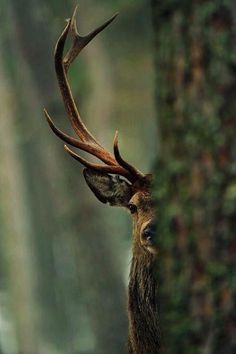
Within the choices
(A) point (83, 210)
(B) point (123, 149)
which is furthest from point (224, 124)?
(B) point (123, 149)

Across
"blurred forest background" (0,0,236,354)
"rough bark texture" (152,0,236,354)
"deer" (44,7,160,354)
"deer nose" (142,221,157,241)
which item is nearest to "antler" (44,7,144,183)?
"deer" (44,7,160,354)

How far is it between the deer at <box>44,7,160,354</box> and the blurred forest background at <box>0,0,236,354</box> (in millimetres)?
2402

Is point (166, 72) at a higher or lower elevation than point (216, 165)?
higher

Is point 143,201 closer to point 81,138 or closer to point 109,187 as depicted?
point 109,187

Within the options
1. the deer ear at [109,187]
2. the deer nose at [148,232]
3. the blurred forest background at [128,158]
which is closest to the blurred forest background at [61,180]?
the blurred forest background at [128,158]

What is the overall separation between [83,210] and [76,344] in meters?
7.62

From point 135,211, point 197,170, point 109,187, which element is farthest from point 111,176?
point 197,170

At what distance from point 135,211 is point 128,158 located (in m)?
20.8

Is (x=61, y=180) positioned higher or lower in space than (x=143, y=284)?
higher

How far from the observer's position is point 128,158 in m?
28.1

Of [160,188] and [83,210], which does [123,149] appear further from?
[160,188]

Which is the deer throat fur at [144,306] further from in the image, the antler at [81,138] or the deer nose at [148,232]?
the antler at [81,138]

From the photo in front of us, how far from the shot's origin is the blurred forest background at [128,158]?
3807 mm

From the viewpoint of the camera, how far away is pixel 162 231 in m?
3.93
